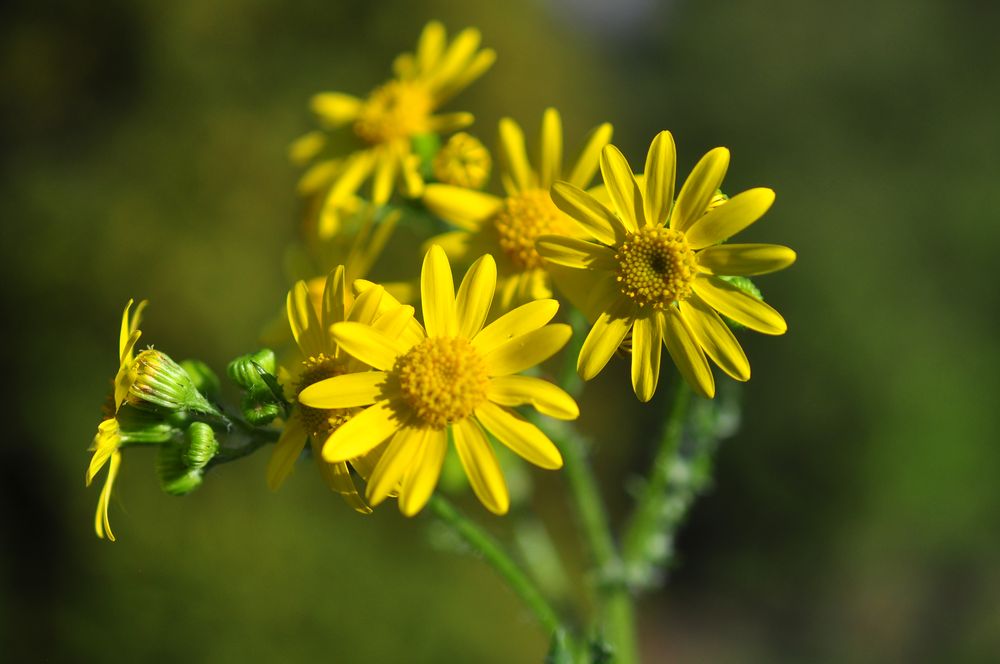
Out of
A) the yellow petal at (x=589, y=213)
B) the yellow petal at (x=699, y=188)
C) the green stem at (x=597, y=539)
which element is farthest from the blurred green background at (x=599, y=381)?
the yellow petal at (x=699, y=188)

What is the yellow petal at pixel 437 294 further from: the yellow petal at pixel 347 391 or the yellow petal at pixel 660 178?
the yellow petal at pixel 660 178

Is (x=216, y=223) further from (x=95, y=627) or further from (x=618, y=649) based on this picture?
(x=618, y=649)

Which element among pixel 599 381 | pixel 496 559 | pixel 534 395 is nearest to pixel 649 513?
pixel 496 559

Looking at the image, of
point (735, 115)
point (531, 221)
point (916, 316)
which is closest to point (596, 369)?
point (531, 221)

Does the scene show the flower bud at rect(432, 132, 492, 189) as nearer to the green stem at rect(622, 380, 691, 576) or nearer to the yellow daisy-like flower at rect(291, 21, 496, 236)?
the yellow daisy-like flower at rect(291, 21, 496, 236)

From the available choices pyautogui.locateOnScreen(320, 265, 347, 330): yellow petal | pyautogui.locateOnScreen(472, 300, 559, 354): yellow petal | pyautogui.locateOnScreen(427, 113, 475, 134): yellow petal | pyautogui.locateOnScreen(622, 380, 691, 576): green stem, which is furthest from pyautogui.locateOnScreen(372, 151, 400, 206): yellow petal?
pyautogui.locateOnScreen(622, 380, 691, 576): green stem
